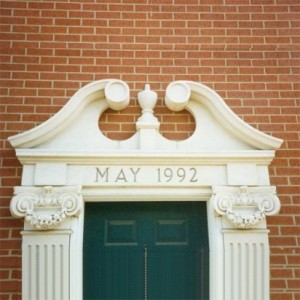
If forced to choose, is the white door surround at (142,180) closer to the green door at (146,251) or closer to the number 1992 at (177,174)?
the number 1992 at (177,174)

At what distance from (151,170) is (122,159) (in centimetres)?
28

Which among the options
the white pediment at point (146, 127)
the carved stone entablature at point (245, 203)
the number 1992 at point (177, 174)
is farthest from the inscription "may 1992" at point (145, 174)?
the carved stone entablature at point (245, 203)

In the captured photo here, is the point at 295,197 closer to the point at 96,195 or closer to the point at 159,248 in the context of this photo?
the point at 159,248

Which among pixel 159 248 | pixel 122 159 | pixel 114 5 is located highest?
pixel 114 5

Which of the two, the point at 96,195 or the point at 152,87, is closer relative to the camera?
the point at 96,195

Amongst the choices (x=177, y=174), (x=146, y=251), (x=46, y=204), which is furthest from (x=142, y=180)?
(x=46, y=204)

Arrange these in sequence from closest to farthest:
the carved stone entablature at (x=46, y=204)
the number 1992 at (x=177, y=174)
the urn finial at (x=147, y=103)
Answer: the carved stone entablature at (x=46, y=204) → the number 1992 at (x=177, y=174) → the urn finial at (x=147, y=103)

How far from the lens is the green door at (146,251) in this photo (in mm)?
4879

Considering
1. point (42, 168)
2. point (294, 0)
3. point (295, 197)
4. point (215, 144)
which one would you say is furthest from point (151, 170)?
point (294, 0)

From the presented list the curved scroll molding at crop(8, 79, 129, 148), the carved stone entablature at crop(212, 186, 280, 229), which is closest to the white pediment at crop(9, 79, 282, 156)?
the curved scroll molding at crop(8, 79, 129, 148)

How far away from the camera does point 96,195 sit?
4762mm

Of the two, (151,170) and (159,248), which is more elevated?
(151,170)

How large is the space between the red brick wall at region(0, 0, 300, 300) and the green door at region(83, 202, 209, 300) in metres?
0.70

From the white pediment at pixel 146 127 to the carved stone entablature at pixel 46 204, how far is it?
397mm
